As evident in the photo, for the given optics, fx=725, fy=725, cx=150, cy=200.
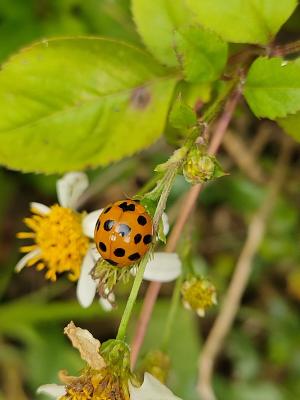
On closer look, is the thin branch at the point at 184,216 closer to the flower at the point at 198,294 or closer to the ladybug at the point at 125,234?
the flower at the point at 198,294

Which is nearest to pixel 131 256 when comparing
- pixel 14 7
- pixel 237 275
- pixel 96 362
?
pixel 96 362

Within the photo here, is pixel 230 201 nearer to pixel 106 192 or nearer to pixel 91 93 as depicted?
pixel 106 192

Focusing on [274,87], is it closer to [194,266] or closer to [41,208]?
[41,208]

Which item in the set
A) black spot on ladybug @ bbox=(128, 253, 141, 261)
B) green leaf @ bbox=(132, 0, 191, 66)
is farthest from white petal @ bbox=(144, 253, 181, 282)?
green leaf @ bbox=(132, 0, 191, 66)

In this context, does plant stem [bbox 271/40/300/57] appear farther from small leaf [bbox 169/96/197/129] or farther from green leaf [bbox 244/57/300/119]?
small leaf [bbox 169/96/197/129]

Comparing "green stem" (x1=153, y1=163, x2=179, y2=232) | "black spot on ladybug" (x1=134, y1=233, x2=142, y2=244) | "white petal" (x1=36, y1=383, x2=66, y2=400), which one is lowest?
"white petal" (x1=36, y1=383, x2=66, y2=400)
